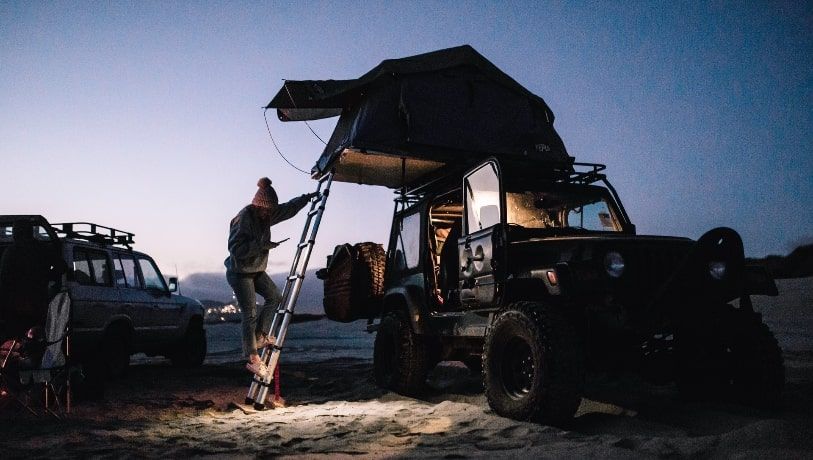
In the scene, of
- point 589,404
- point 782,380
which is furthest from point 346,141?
point 782,380

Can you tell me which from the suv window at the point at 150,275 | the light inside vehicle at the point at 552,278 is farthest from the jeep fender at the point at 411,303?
the suv window at the point at 150,275

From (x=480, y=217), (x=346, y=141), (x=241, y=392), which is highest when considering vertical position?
(x=346, y=141)

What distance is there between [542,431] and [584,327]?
97 centimetres

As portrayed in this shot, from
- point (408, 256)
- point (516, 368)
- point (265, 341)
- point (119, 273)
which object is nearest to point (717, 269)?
point (516, 368)

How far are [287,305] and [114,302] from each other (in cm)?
298

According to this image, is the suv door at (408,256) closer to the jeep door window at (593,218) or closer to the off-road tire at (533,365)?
the jeep door window at (593,218)

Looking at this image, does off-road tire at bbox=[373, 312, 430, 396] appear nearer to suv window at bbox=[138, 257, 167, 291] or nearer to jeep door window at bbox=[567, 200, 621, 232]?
jeep door window at bbox=[567, 200, 621, 232]

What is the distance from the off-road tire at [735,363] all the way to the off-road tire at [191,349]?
809 centimetres

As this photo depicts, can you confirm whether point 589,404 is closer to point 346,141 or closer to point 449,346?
point 449,346

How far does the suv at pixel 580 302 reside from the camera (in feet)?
13.7

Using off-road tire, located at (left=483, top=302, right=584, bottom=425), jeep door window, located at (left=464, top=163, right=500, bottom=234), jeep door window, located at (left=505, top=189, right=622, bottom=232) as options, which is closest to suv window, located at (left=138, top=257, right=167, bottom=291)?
jeep door window, located at (left=464, top=163, right=500, bottom=234)

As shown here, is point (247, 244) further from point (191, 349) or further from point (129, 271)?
point (191, 349)

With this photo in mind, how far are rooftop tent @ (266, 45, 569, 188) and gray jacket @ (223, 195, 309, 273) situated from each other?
3.76 ft

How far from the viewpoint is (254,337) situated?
260 inches
